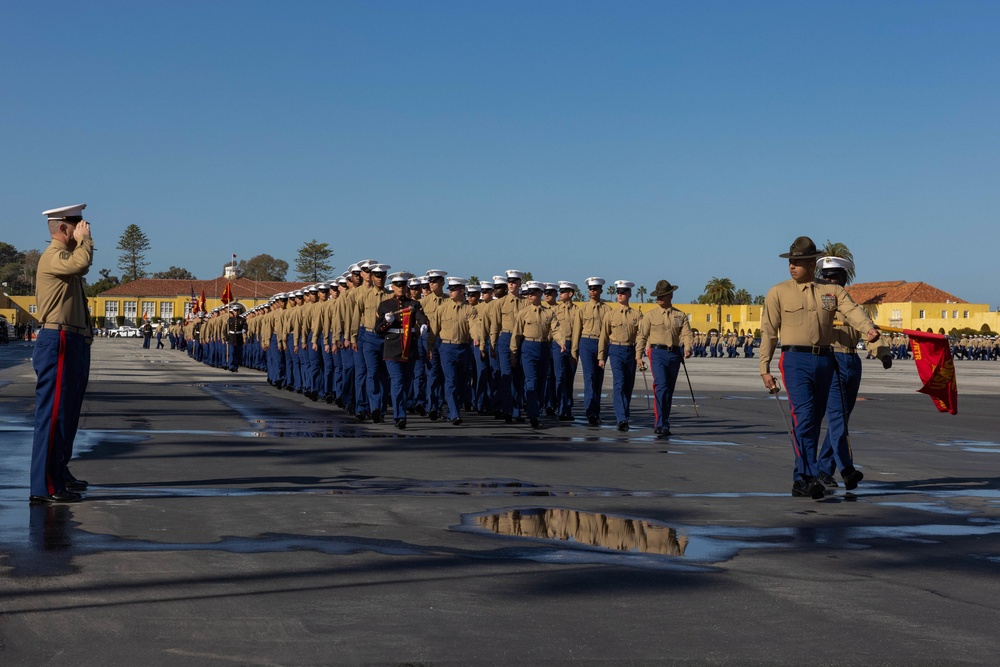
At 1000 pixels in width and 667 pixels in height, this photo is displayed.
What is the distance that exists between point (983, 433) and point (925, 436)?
133cm

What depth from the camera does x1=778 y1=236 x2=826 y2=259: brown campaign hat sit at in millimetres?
10594

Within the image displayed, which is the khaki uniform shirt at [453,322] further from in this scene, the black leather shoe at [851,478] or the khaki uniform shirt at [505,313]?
the black leather shoe at [851,478]

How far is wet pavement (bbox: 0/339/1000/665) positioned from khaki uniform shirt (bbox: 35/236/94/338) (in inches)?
52.2

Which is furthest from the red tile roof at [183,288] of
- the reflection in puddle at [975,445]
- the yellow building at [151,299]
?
the reflection in puddle at [975,445]

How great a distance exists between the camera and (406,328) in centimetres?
1670

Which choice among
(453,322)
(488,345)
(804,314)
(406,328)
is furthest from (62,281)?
(488,345)

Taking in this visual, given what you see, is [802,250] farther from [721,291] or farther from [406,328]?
[721,291]

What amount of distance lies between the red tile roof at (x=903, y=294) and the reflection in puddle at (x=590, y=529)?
157373 mm

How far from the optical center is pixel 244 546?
726 centimetres

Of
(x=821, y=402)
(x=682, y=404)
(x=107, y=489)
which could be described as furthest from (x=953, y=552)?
(x=682, y=404)

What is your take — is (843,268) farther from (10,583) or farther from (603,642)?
(10,583)

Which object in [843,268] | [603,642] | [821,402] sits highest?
[843,268]

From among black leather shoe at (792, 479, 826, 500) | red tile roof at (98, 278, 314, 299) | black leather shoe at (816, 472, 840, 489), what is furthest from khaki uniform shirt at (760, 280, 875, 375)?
red tile roof at (98, 278, 314, 299)

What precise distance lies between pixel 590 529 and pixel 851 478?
11.2ft
